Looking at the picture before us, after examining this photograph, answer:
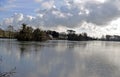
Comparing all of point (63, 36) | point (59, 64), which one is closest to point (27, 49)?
point (59, 64)

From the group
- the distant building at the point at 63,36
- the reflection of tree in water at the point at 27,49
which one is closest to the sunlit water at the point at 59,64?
the reflection of tree in water at the point at 27,49

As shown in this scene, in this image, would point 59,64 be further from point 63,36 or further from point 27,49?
point 63,36

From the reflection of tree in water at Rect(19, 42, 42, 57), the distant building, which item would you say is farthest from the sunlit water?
the distant building

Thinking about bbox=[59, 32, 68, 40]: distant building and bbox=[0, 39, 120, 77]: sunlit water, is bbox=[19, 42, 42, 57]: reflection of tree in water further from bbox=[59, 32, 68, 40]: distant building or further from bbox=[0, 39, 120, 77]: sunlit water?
bbox=[59, 32, 68, 40]: distant building

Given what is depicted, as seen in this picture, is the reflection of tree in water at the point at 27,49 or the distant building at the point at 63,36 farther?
the distant building at the point at 63,36

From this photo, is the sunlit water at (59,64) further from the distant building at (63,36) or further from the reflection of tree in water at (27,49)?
the distant building at (63,36)

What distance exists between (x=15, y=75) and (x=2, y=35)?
384 feet

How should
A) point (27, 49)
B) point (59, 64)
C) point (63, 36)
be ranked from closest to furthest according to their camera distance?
point (59, 64), point (27, 49), point (63, 36)

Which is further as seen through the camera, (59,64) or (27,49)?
(27,49)

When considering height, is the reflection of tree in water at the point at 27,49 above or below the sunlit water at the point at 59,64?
above

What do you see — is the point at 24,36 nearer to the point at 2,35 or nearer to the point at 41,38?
the point at 41,38

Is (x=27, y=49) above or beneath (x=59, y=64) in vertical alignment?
above

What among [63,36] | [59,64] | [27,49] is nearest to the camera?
[59,64]

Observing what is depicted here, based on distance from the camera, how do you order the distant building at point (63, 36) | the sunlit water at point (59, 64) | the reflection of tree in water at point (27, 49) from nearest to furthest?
the sunlit water at point (59, 64), the reflection of tree in water at point (27, 49), the distant building at point (63, 36)
